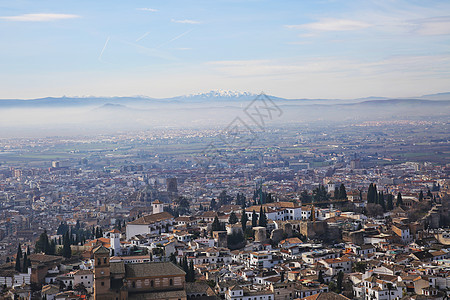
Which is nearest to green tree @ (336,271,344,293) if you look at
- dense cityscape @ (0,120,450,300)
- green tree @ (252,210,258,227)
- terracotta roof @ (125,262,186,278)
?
dense cityscape @ (0,120,450,300)

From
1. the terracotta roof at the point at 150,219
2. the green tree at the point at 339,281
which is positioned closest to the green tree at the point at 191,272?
the green tree at the point at 339,281

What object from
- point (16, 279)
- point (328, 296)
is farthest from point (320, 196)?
point (16, 279)

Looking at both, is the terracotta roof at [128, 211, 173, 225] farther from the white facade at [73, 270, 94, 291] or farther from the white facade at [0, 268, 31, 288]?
the white facade at [73, 270, 94, 291]

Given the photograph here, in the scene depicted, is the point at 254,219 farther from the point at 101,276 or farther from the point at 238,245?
the point at 101,276

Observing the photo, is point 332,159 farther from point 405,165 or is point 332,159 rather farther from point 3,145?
point 3,145

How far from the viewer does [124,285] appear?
21.9 metres

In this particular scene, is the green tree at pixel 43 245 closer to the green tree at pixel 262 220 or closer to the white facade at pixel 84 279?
the white facade at pixel 84 279

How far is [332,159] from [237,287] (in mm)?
75856

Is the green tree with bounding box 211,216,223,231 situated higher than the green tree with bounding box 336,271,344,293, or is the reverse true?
the green tree with bounding box 211,216,223,231

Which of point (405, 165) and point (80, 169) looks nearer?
point (405, 165)

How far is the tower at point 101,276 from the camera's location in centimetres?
2178

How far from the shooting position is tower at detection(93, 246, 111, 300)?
Answer: 21781mm

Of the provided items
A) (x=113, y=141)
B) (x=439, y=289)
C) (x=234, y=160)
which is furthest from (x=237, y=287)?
(x=113, y=141)

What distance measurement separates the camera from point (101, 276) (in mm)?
21891
